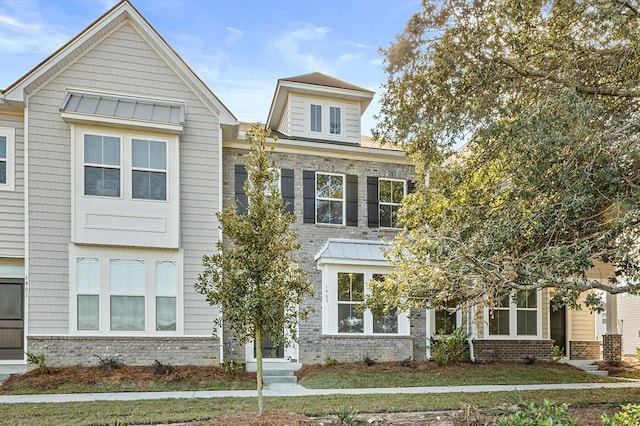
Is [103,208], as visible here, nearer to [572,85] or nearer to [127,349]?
[127,349]

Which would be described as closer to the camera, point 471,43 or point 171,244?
point 471,43

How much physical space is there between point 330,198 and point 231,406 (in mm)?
6692

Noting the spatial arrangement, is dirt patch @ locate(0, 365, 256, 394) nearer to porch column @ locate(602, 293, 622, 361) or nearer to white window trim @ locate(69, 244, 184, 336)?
white window trim @ locate(69, 244, 184, 336)

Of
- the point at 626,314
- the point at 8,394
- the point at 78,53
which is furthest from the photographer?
the point at 626,314

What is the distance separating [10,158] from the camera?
10.4 metres

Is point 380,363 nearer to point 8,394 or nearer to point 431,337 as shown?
point 431,337

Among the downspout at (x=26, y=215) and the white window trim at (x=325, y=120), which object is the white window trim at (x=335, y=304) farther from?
the downspout at (x=26, y=215)

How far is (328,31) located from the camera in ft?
33.6

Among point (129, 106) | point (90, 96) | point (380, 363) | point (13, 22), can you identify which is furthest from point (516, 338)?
point (13, 22)

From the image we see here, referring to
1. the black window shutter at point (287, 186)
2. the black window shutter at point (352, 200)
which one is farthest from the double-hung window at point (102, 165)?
the black window shutter at point (352, 200)

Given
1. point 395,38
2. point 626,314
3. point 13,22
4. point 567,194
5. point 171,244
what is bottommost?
point 626,314

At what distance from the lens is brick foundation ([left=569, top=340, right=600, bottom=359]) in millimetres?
14250

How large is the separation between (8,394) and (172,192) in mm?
5228

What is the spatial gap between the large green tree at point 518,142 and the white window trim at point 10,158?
8539 mm
